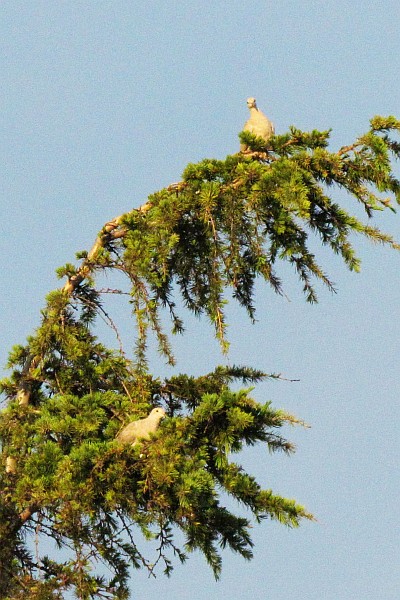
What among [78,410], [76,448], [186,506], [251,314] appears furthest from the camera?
[251,314]

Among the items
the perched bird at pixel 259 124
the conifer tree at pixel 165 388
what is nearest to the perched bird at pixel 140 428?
the conifer tree at pixel 165 388

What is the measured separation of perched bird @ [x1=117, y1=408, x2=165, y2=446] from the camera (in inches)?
259

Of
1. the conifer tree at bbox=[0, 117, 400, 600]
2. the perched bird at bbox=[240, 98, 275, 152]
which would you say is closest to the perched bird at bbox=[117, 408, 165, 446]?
the conifer tree at bbox=[0, 117, 400, 600]

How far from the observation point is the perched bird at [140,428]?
21.5 feet

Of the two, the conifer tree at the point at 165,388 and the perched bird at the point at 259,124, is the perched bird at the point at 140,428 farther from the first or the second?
the perched bird at the point at 259,124

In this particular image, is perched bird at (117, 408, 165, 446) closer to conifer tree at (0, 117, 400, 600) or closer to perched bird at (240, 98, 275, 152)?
conifer tree at (0, 117, 400, 600)

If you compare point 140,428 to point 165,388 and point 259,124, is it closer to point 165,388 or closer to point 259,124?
point 165,388

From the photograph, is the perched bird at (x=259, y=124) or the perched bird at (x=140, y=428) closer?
the perched bird at (x=140, y=428)

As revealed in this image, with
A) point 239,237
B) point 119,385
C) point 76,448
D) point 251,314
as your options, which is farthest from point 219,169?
point 76,448

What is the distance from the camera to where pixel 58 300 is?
758 cm

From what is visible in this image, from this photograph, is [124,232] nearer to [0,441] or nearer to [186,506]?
[0,441]

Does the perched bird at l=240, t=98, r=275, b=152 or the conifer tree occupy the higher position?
the perched bird at l=240, t=98, r=275, b=152

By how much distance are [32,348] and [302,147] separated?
7.66ft

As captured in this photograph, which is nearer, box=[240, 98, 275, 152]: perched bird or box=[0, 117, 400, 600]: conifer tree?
box=[0, 117, 400, 600]: conifer tree
